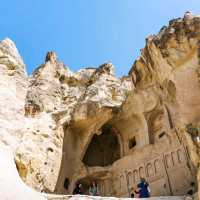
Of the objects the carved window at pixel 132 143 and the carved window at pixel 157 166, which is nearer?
the carved window at pixel 157 166

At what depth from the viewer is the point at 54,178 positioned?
1688cm

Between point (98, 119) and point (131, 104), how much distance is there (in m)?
2.09

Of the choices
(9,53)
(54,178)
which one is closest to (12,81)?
(9,53)

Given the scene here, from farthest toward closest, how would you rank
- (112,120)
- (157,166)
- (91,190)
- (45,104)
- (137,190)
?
(112,120)
(45,104)
(91,190)
(157,166)
(137,190)

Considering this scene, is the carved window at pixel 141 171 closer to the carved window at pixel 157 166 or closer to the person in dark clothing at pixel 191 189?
the carved window at pixel 157 166

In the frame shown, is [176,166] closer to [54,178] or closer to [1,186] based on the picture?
[54,178]

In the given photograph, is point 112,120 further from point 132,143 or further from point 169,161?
point 169,161

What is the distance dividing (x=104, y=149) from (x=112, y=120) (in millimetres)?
2545

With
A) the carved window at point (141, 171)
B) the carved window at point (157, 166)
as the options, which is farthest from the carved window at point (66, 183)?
the carved window at point (157, 166)

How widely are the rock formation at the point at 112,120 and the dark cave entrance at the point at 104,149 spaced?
0.06m

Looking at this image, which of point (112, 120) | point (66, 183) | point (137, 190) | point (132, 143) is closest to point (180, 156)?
point (137, 190)

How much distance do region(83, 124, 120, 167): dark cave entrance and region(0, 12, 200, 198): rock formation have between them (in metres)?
0.06

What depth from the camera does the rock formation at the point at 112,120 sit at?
1434 centimetres

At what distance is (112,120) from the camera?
68.2ft
